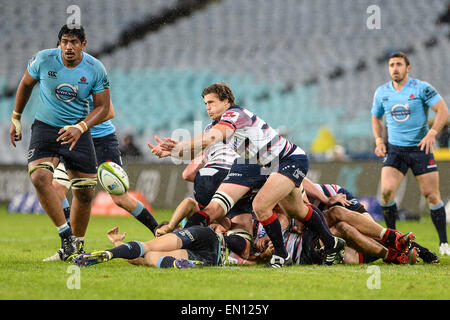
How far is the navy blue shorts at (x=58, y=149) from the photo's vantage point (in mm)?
6469

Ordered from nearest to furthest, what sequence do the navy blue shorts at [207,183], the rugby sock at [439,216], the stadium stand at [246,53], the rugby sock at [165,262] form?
the rugby sock at [165,262] → the navy blue shorts at [207,183] → the rugby sock at [439,216] → the stadium stand at [246,53]

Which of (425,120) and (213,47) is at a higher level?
(213,47)

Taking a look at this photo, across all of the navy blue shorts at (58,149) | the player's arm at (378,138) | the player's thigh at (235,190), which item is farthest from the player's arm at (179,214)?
the player's arm at (378,138)

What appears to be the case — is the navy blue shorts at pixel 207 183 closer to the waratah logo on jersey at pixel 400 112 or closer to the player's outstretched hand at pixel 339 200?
the player's outstretched hand at pixel 339 200

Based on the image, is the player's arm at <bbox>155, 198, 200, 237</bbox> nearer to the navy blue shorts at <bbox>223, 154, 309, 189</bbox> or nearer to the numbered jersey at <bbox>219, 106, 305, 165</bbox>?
the navy blue shorts at <bbox>223, 154, 309, 189</bbox>

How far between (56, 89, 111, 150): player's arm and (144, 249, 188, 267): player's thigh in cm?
139

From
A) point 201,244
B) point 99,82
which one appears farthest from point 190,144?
point 99,82

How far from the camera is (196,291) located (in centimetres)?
439

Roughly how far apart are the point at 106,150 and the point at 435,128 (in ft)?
12.8

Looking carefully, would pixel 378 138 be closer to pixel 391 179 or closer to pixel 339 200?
pixel 391 179

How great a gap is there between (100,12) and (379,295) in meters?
19.7

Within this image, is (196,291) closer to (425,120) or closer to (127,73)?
(425,120)

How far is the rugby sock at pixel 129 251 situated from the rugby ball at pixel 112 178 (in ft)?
5.04
